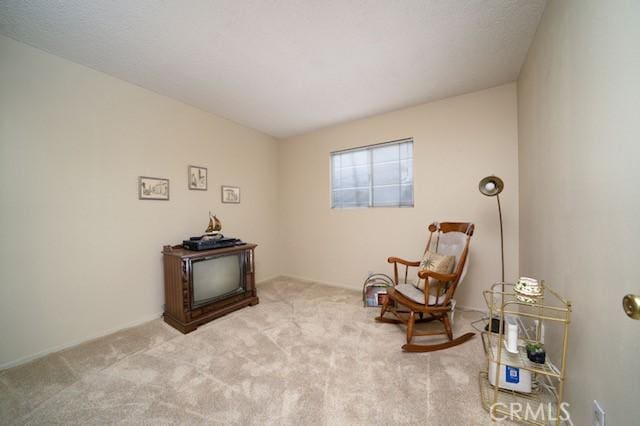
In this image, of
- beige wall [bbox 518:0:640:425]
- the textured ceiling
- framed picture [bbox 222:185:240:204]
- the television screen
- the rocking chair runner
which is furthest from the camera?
framed picture [bbox 222:185:240:204]

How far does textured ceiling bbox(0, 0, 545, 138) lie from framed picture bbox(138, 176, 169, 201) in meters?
1.01

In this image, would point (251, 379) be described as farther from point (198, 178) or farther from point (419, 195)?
point (419, 195)

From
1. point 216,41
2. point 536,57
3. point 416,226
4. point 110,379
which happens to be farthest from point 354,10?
point 110,379

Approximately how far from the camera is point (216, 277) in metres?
2.53

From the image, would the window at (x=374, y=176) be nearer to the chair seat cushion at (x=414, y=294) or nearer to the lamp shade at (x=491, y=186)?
the lamp shade at (x=491, y=186)

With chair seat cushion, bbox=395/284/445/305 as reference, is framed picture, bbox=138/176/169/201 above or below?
above

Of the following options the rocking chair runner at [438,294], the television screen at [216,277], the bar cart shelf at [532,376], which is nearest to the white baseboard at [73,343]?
the television screen at [216,277]

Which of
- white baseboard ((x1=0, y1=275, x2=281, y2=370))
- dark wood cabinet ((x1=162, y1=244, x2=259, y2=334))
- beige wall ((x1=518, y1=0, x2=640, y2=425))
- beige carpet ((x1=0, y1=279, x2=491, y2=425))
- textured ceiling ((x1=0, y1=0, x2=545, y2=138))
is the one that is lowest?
beige carpet ((x1=0, y1=279, x2=491, y2=425))

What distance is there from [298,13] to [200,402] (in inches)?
102

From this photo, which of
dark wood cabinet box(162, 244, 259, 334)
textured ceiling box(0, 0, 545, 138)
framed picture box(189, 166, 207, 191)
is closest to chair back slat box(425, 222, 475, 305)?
textured ceiling box(0, 0, 545, 138)

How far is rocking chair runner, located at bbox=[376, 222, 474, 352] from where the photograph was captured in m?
1.86

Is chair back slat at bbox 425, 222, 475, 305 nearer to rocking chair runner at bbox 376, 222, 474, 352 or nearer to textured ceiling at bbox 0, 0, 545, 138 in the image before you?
rocking chair runner at bbox 376, 222, 474, 352

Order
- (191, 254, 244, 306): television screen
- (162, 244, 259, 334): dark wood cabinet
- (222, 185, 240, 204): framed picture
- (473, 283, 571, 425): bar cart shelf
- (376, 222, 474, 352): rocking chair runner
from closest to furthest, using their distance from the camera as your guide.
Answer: (473, 283, 571, 425): bar cart shelf < (376, 222, 474, 352): rocking chair runner < (162, 244, 259, 334): dark wood cabinet < (191, 254, 244, 306): television screen < (222, 185, 240, 204): framed picture

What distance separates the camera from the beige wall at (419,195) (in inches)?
95.4
